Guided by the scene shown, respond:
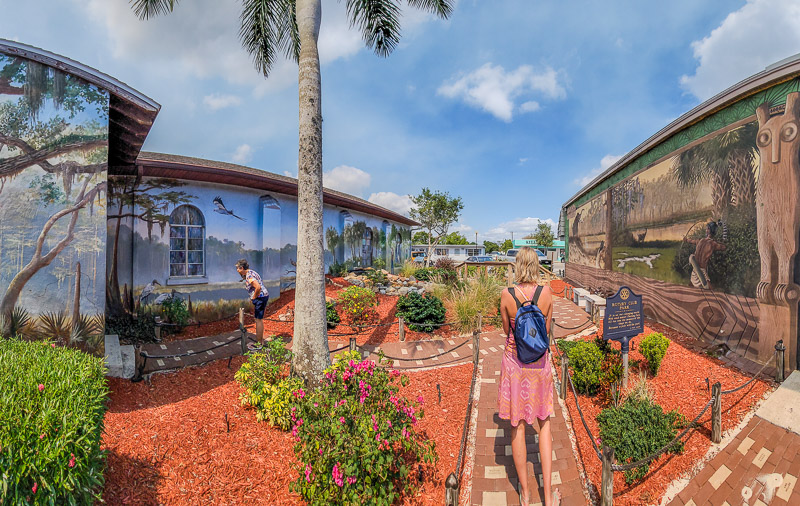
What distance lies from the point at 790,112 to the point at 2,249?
11271mm

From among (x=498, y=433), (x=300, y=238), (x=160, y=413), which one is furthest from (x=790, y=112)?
(x=160, y=413)

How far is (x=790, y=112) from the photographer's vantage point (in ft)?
15.9

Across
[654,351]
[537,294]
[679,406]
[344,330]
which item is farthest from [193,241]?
[679,406]

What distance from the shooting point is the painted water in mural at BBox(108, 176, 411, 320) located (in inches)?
320

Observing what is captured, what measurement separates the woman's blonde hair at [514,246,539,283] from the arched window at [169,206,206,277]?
8.96 m

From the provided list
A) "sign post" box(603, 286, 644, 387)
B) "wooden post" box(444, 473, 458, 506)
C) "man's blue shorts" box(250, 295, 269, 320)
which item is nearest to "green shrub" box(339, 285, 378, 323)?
"man's blue shorts" box(250, 295, 269, 320)

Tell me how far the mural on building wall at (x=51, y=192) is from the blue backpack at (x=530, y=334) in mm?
5744

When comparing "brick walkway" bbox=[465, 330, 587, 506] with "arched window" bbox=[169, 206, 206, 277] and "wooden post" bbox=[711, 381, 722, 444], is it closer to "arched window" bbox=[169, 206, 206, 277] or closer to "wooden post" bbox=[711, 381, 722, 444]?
"wooden post" bbox=[711, 381, 722, 444]

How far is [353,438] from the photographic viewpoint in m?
2.68

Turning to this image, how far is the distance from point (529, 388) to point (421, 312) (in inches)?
211

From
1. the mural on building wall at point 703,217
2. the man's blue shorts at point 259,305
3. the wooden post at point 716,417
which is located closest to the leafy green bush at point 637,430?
the wooden post at point 716,417

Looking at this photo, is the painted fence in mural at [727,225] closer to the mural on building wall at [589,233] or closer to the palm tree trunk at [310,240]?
the mural on building wall at [589,233]

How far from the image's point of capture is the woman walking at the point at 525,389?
2994 millimetres

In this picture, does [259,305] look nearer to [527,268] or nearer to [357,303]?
[357,303]
